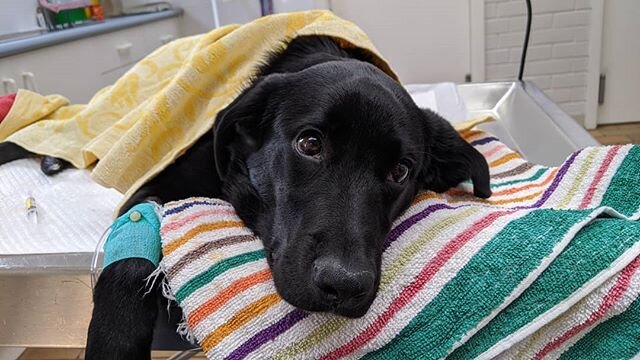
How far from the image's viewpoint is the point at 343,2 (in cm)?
314

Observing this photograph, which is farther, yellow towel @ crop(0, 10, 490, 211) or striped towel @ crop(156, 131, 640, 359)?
yellow towel @ crop(0, 10, 490, 211)

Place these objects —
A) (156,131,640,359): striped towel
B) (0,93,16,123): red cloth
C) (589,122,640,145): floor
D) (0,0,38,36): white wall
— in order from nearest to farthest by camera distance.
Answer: (156,131,640,359): striped towel < (0,93,16,123): red cloth < (0,0,38,36): white wall < (589,122,640,145): floor

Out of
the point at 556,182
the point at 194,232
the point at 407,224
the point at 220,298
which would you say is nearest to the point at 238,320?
the point at 220,298

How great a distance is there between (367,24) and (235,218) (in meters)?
2.65

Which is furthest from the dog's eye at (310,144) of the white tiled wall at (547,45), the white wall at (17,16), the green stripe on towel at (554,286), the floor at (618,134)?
the white tiled wall at (547,45)

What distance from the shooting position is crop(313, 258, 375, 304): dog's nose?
51cm

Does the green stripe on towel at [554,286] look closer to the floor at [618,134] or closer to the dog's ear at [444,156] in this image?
the dog's ear at [444,156]

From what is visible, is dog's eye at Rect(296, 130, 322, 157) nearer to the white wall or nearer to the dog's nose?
the dog's nose

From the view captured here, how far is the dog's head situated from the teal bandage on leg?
0.43 ft

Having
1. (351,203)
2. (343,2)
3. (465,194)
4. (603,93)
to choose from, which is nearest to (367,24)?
(343,2)

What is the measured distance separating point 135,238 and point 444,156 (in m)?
0.49

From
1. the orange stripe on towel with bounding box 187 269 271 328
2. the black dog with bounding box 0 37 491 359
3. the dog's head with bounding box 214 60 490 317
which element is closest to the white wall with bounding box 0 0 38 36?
the black dog with bounding box 0 37 491 359

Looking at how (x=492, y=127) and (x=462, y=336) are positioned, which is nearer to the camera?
(x=462, y=336)

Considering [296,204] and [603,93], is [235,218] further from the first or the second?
[603,93]
